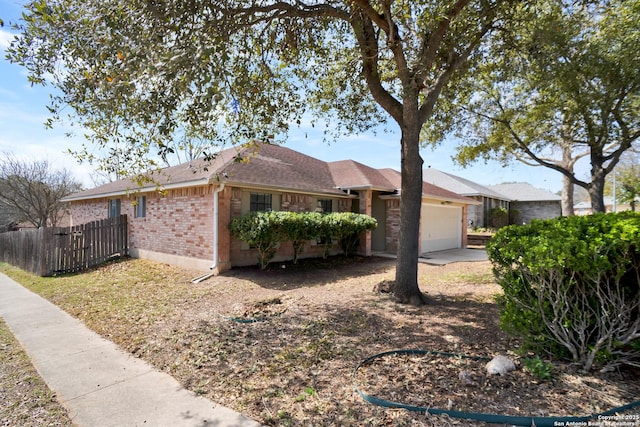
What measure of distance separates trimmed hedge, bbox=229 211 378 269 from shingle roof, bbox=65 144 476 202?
1.34 meters

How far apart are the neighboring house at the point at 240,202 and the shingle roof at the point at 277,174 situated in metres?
0.04

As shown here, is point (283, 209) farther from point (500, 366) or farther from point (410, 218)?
point (500, 366)

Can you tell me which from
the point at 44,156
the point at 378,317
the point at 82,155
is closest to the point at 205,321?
the point at 378,317

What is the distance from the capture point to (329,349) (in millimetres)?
4207

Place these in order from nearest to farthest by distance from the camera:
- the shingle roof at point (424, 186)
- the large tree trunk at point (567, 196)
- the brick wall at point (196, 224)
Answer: the brick wall at point (196, 224), the shingle roof at point (424, 186), the large tree trunk at point (567, 196)

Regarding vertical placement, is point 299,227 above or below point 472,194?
below

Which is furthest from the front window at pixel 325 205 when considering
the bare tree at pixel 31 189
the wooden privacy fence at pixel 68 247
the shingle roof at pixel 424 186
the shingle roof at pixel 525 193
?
the shingle roof at pixel 525 193

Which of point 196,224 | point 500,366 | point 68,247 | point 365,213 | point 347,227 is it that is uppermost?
point 365,213

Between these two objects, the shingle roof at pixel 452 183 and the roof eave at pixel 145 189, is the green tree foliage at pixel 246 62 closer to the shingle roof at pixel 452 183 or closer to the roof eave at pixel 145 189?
the roof eave at pixel 145 189

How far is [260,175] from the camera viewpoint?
11.2m

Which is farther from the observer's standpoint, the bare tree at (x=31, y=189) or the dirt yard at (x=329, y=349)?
the bare tree at (x=31, y=189)

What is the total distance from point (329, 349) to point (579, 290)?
2847 mm

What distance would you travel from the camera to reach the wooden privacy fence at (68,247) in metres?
10.9

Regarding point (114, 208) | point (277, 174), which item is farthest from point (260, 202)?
point (114, 208)
